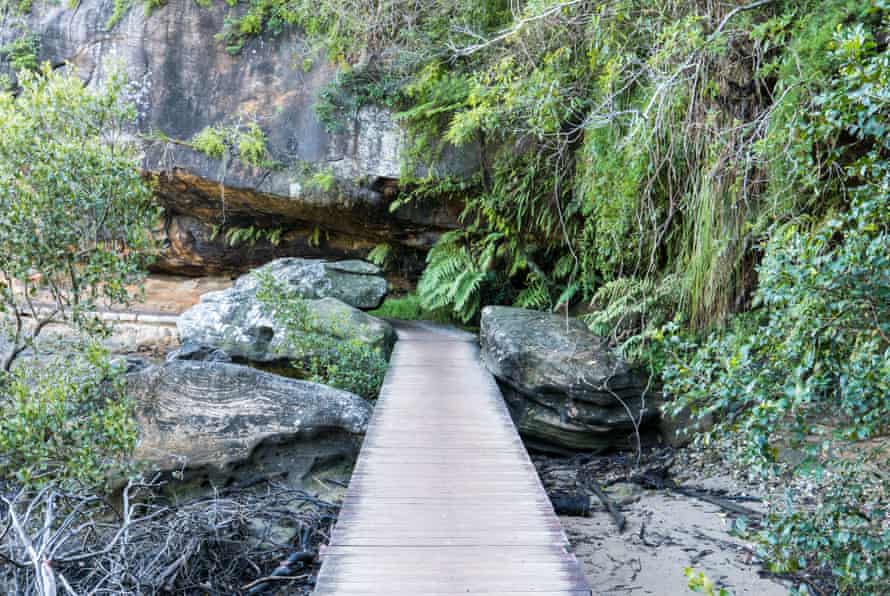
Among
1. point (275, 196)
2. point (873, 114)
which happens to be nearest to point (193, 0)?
point (275, 196)

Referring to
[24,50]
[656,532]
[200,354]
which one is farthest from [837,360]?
[24,50]

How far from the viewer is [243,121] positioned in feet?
37.2

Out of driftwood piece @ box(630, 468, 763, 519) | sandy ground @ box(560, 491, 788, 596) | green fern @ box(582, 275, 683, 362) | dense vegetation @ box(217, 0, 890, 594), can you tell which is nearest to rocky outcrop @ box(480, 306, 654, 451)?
green fern @ box(582, 275, 683, 362)

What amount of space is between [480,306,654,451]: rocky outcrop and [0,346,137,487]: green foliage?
4125 mm

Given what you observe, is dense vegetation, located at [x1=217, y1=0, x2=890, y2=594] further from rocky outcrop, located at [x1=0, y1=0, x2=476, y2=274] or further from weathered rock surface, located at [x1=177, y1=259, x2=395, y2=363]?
weathered rock surface, located at [x1=177, y1=259, x2=395, y2=363]

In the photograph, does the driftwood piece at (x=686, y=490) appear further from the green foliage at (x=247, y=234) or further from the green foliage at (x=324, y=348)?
the green foliage at (x=247, y=234)

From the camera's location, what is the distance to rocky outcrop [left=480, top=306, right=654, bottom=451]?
727cm

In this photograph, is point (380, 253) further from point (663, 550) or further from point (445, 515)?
point (445, 515)

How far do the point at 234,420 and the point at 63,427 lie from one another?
1.66 metres

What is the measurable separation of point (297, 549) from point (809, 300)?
414cm

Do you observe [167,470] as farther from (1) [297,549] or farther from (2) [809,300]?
(2) [809,300]

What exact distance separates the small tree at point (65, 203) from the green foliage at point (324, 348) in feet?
7.41

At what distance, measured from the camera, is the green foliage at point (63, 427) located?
450 cm

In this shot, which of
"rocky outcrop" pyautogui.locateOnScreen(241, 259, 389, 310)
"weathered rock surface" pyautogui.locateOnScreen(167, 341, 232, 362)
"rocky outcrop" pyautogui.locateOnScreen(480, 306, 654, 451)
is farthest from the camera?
"rocky outcrop" pyautogui.locateOnScreen(241, 259, 389, 310)
